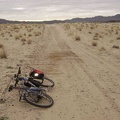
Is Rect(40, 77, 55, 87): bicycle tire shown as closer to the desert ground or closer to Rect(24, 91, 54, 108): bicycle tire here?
the desert ground

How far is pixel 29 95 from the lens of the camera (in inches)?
299

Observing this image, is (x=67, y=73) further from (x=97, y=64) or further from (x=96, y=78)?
(x=97, y=64)

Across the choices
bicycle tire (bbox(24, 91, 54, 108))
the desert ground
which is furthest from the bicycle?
bicycle tire (bbox(24, 91, 54, 108))

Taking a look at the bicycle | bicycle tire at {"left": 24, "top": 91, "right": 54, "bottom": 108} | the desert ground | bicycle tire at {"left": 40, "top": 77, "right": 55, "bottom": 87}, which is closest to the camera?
the desert ground

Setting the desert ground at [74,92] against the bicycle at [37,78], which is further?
the bicycle at [37,78]

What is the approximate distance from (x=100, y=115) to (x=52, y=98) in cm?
179

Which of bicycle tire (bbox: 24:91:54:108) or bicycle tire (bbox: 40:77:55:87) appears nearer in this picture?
bicycle tire (bbox: 24:91:54:108)

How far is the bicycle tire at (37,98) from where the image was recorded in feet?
23.6

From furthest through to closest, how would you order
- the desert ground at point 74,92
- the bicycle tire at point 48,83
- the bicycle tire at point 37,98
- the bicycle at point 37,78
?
the bicycle tire at point 48,83
the bicycle at point 37,78
the bicycle tire at point 37,98
the desert ground at point 74,92

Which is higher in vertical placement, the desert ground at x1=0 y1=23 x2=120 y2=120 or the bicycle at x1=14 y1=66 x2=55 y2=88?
the bicycle at x1=14 y1=66 x2=55 y2=88

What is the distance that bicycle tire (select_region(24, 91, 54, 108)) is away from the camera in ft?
23.6

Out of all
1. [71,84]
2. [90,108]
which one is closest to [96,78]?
[71,84]

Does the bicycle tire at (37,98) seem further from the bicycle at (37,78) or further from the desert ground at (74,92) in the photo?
the bicycle at (37,78)

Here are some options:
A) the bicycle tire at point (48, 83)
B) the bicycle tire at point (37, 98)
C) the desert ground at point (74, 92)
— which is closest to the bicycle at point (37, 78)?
the bicycle tire at point (48, 83)
